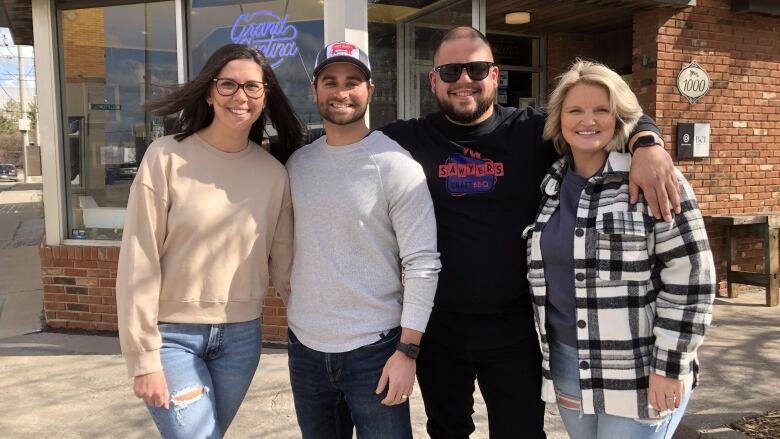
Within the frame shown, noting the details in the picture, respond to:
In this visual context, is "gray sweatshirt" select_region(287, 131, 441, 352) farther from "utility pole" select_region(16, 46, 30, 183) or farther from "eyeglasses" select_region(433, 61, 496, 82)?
"utility pole" select_region(16, 46, 30, 183)

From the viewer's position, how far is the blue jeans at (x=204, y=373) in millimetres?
2047

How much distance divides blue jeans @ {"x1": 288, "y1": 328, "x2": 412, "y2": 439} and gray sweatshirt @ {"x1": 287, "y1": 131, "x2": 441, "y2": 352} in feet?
0.16

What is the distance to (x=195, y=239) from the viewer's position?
6.88 ft

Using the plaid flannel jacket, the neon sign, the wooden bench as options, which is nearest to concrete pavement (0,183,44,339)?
the neon sign

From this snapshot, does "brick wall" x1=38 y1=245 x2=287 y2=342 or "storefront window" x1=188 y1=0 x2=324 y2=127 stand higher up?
"storefront window" x1=188 y1=0 x2=324 y2=127

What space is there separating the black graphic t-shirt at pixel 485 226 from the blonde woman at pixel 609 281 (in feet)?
0.46

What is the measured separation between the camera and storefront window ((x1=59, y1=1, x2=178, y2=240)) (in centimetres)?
558

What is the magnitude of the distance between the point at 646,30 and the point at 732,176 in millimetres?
1828

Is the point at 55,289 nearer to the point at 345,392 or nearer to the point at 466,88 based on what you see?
the point at 345,392

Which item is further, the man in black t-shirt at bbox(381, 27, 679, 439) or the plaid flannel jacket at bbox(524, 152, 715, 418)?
the man in black t-shirt at bbox(381, 27, 679, 439)

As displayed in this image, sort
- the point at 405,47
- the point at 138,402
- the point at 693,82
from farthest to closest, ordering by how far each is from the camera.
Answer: the point at 693,82 → the point at 405,47 → the point at 138,402

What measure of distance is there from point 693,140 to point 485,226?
482cm

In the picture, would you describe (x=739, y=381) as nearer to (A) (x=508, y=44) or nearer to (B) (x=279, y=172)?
(B) (x=279, y=172)

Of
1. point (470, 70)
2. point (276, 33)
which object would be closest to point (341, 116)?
point (470, 70)
